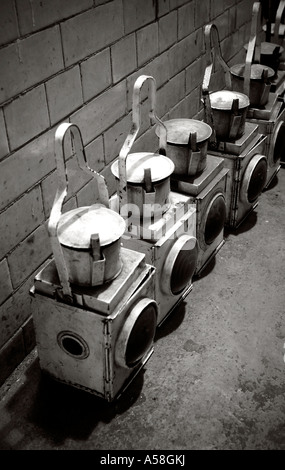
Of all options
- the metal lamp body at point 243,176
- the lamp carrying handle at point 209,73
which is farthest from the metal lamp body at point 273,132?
the lamp carrying handle at point 209,73

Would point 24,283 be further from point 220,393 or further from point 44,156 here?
point 220,393

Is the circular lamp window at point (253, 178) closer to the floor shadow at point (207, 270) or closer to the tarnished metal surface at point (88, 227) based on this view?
the floor shadow at point (207, 270)

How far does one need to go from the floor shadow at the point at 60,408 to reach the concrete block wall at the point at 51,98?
6.9 inches

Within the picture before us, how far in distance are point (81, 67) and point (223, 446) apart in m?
1.85

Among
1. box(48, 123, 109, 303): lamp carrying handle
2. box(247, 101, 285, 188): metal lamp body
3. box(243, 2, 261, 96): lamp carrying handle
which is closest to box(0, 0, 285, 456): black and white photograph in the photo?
box(48, 123, 109, 303): lamp carrying handle

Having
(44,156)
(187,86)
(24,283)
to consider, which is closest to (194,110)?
(187,86)

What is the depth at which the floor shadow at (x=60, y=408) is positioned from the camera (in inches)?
88.0

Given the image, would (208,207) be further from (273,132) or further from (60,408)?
(60,408)

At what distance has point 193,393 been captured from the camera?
239cm

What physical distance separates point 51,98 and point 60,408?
1.43 m

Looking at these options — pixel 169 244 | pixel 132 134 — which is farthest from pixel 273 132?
pixel 132 134

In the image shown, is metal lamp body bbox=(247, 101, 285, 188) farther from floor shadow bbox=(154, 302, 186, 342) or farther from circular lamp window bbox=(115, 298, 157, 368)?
circular lamp window bbox=(115, 298, 157, 368)

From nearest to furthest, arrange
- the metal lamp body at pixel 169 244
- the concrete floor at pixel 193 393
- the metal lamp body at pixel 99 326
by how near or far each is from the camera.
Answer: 1. the metal lamp body at pixel 99 326
2. the concrete floor at pixel 193 393
3. the metal lamp body at pixel 169 244

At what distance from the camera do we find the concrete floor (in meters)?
2.20
